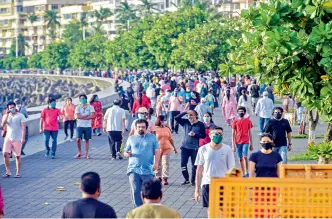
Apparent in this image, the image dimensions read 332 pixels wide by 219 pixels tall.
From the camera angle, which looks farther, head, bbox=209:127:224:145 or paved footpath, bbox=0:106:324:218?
paved footpath, bbox=0:106:324:218

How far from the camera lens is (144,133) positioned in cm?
1309

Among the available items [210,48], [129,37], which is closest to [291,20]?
[210,48]

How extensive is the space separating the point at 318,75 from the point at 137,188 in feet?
9.84

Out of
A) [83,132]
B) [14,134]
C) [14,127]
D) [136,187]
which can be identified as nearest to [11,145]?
[14,134]

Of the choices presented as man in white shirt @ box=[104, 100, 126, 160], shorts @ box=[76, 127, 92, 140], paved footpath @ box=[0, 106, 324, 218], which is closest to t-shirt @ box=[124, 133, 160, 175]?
paved footpath @ box=[0, 106, 324, 218]

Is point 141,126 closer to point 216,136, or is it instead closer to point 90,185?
point 216,136

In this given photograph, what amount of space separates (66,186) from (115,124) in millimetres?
4080

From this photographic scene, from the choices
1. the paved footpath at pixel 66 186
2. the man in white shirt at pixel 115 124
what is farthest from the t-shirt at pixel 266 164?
the man in white shirt at pixel 115 124

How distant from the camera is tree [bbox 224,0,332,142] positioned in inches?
408

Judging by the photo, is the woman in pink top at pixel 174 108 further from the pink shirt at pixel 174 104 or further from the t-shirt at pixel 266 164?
the t-shirt at pixel 266 164

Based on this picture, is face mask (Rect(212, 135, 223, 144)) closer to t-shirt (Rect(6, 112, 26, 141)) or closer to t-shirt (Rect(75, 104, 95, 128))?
t-shirt (Rect(6, 112, 26, 141))

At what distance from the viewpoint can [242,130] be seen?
17844 mm

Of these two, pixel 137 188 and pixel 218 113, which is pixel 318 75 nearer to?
pixel 137 188

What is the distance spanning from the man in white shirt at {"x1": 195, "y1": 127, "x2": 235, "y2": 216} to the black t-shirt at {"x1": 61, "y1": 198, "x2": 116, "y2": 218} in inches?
180
